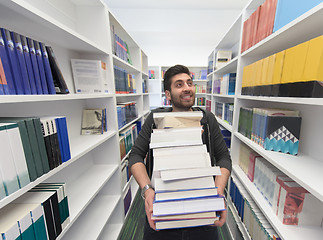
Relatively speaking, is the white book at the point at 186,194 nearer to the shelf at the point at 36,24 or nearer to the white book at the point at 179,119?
the white book at the point at 179,119

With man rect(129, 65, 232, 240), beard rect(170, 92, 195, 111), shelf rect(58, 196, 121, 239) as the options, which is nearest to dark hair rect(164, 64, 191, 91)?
man rect(129, 65, 232, 240)

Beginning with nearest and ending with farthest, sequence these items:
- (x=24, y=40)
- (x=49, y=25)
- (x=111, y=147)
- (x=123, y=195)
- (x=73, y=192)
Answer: (x=24, y=40), (x=49, y=25), (x=73, y=192), (x=111, y=147), (x=123, y=195)

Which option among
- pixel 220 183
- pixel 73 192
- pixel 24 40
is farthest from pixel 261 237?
pixel 24 40

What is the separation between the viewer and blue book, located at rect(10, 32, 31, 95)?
59 cm

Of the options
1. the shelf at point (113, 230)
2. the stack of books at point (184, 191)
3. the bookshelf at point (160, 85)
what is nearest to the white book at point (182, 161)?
the stack of books at point (184, 191)

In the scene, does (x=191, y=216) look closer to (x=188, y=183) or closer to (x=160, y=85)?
(x=188, y=183)

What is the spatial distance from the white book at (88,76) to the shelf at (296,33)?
1.28m

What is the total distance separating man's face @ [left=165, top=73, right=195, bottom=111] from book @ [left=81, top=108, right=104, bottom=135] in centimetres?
74

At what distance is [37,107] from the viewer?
37.8 inches

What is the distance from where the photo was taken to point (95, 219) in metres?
1.30

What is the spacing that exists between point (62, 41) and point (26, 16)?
0.36 meters

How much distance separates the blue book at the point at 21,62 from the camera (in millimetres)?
586

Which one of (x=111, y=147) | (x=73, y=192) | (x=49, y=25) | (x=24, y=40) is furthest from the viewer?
(x=111, y=147)

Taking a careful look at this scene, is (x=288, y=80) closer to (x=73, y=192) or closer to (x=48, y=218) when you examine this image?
(x=48, y=218)
